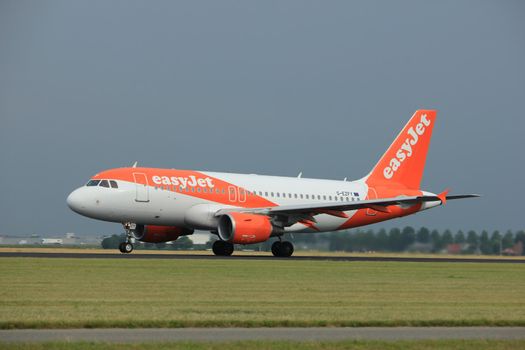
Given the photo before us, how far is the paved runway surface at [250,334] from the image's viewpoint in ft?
53.0

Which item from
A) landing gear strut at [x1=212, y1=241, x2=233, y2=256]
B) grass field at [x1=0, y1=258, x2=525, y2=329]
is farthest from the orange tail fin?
grass field at [x1=0, y1=258, x2=525, y2=329]

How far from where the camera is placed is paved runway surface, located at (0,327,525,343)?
16.2 metres

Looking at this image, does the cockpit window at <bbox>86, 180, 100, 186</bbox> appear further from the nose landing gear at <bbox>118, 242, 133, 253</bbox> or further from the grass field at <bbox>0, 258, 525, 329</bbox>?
the grass field at <bbox>0, 258, 525, 329</bbox>

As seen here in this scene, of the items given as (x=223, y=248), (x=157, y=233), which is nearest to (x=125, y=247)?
(x=157, y=233)

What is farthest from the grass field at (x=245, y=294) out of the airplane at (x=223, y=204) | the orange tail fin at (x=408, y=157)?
the orange tail fin at (x=408, y=157)

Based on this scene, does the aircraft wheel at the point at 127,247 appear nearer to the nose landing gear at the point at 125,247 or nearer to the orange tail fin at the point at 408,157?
the nose landing gear at the point at 125,247

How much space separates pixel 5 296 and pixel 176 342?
28.7 ft

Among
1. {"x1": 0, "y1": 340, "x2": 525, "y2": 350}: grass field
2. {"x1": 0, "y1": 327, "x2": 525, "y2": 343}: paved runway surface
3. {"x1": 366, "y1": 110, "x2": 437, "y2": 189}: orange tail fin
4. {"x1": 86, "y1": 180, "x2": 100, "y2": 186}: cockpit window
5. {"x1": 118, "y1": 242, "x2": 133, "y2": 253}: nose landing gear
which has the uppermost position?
{"x1": 366, "y1": 110, "x2": 437, "y2": 189}: orange tail fin

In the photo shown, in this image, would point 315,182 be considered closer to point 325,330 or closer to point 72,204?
point 72,204

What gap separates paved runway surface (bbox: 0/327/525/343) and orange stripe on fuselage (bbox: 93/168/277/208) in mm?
28739

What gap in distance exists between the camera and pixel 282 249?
49062 millimetres

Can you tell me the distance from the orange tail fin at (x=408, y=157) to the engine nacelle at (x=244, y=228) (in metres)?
12.5

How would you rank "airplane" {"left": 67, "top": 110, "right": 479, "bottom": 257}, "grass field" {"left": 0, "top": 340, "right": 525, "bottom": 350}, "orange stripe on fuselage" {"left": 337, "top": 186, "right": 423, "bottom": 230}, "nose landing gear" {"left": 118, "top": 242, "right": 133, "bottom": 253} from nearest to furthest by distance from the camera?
"grass field" {"left": 0, "top": 340, "right": 525, "bottom": 350}
"airplane" {"left": 67, "top": 110, "right": 479, "bottom": 257}
"nose landing gear" {"left": 118, "top": 242, "right": 133, "bottom": 253}
"orange stripe on fuselage" {"left": 337, "top": 186, "right": 423, "bottom": 230}

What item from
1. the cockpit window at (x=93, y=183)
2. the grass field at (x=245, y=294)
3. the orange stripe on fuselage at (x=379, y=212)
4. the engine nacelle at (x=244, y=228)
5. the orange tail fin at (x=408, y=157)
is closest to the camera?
the grass field at (x=245, y=294)
